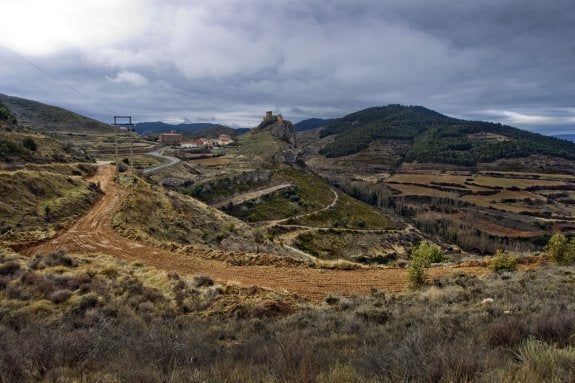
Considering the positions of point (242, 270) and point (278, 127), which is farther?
point (278, 127)

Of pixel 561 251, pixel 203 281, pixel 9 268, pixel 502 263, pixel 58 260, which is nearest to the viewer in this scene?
pixel 9 268

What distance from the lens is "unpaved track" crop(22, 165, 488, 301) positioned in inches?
746

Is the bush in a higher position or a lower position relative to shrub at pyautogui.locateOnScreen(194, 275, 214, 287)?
higher

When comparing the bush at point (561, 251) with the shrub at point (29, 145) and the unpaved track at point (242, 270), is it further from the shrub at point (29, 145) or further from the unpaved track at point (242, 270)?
the shrub at point (29, 145)

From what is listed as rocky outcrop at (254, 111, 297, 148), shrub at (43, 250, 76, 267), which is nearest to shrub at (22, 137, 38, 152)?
shrub at (43, 250, 76, 267)

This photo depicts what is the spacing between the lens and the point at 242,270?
21078 mm

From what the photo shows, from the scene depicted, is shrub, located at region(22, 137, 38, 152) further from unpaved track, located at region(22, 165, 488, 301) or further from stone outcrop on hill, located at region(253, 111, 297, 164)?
stone outcrop on hill, located at region(253, 111, 297, 164)

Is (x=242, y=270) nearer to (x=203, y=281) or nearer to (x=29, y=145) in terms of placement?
(x=203, y=281)

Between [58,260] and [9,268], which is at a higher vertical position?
[9,268]

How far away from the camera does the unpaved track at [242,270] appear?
62.1 feet

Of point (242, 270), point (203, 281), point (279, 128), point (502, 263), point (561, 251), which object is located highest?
point (279, 128)

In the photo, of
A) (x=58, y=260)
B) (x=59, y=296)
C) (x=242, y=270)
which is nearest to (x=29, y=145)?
(x=58, y=260)

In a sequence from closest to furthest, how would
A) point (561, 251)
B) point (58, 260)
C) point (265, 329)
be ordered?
point (265, 329)
point (58, 260)
point (561, 251)

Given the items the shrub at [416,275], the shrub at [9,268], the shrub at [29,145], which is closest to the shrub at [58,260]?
the shrub at [9,268]
